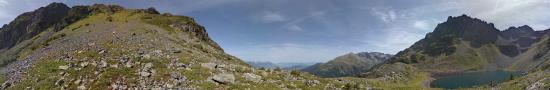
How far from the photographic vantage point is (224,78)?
3416cm

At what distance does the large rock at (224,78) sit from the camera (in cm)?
3339

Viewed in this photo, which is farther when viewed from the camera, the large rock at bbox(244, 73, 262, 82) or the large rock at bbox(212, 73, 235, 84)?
the large rock at bbox(244, 73, 262, 82)

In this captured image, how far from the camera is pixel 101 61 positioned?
133ft

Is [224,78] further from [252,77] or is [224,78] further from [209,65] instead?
[209,65]

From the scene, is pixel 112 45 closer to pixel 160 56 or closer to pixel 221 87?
pixel 160 56

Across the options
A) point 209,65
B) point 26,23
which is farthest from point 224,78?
point 26,23

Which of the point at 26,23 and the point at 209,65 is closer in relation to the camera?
the point at 209,65

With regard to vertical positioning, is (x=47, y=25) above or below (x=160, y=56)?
above

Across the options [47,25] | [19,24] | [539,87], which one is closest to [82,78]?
[539,87]

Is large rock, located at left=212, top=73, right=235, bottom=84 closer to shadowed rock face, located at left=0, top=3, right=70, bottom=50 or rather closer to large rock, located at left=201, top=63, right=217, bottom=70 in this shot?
large rock, located at left=201, top=63, right=217, bottom=70

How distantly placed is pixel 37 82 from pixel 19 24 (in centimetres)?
18614

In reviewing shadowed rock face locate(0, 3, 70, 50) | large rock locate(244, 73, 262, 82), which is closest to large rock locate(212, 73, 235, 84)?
large rock locate(244, 73, 262, 82)

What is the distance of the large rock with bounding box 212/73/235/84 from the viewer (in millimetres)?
33394

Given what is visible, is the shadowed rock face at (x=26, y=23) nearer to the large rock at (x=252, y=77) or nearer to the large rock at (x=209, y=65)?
the large rock at (x=209, y=65)
